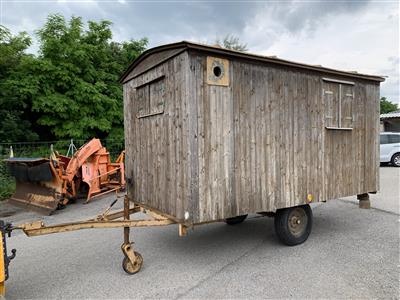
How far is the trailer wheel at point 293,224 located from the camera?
15.8ft

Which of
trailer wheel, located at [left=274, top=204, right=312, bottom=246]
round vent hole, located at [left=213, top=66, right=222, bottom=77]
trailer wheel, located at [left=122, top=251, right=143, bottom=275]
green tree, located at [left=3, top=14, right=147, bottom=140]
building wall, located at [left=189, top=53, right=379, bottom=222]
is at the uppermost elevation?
green tree, located at [left=3, top=14, right=147, bottom=140]

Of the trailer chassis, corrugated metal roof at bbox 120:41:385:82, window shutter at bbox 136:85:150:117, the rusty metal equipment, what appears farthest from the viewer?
the rusty metal equipment

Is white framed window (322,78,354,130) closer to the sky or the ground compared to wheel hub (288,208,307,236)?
closer to the sky

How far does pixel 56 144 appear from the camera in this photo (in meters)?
12.9

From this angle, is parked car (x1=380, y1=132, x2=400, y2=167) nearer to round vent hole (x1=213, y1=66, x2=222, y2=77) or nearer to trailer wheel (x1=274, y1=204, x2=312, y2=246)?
trailer wheel (x1=274, y1=204, x2=312, y2=246)

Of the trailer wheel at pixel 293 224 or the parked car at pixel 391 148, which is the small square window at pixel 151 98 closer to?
the trailer wheel at pixel 293 224

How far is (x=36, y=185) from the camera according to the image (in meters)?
7.93

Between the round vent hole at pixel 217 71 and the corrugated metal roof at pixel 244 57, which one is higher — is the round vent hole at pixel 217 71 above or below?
Answer: below

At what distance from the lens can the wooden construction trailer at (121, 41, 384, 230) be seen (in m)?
3.85

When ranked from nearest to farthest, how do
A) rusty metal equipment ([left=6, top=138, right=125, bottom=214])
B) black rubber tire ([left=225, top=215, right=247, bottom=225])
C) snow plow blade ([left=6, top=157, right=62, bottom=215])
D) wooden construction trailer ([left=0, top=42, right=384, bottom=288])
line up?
wooden construction trailer ([left=0, top=42, right=384, bottom=288])
black rubber tire ([left=225, top=215, right=247, bottom=225])
snow plow blade ([left=6, top=157, right=62, bottom=215])
rusty metal equipment ([left=6, top=138, right=125, bottom=214])

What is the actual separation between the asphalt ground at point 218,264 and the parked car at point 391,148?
10.9 metres

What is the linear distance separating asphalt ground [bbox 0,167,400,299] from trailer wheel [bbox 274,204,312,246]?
14cm

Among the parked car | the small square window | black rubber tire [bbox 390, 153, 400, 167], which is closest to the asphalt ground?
the small square window

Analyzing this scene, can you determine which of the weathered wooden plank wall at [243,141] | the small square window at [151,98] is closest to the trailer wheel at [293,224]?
the weathered wooden plank wall at [243,141]
